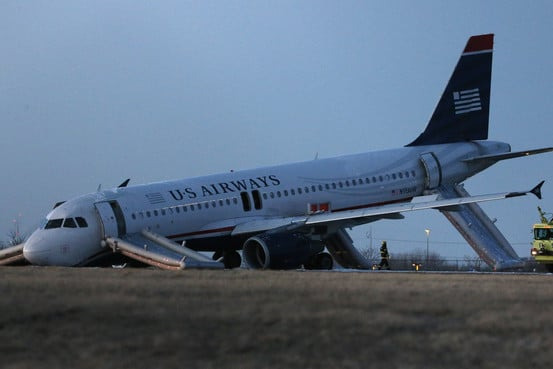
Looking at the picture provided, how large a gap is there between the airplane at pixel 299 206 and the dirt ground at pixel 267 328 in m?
16.5

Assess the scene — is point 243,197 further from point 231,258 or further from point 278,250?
point 278,250

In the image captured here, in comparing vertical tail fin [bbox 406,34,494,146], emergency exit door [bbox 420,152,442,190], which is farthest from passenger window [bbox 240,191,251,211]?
vertical tail fin [bbox 406,34,494,146]

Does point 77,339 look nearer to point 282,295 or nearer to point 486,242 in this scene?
point 282,295

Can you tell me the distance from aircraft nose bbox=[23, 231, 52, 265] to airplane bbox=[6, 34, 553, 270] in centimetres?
5

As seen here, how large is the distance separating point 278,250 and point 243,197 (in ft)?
14.4

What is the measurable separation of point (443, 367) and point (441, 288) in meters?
10.7

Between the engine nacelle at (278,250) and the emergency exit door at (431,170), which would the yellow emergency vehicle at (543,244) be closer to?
the emergency exit door at (431,170)

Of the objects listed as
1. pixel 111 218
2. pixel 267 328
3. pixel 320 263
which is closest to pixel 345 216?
pixel 320 263

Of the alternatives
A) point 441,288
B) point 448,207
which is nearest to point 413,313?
point 441,288

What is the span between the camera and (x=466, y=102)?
5191cm

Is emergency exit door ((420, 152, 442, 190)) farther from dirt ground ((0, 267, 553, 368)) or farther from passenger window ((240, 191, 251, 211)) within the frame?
dirt ground ((0, 267, 553, 368))

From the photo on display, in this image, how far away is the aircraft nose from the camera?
3775 cm

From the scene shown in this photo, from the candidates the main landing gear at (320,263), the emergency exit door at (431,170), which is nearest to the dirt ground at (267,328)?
the main landing gear at (320,263)

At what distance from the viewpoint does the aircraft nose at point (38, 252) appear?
124 ft
